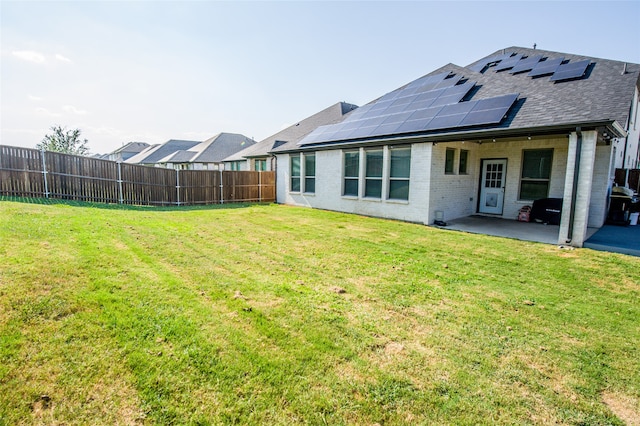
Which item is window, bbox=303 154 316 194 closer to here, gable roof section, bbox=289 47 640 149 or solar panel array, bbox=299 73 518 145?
gable roof section, bbox=289 47 640 149

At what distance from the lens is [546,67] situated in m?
11.0

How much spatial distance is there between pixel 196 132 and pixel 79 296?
5765 centimetres

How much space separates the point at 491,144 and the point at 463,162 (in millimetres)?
1287

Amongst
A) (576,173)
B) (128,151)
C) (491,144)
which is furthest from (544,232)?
(128,151)

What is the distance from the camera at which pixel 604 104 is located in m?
7.49

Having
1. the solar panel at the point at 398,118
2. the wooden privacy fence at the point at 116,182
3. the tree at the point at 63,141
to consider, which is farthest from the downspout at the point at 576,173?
the tree at the point at 63,141

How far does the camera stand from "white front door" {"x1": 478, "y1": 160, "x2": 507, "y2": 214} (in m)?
11.5

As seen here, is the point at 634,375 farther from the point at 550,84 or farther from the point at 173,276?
the point at 550,84

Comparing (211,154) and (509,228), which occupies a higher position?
(211,154)

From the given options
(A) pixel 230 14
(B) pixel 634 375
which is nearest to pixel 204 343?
(B) pixel 634 375

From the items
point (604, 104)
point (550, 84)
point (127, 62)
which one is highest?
point (127, 62)

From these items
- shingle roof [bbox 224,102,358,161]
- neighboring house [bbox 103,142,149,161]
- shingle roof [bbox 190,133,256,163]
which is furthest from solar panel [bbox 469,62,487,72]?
neighboring house [bbox 103,142,149,161]

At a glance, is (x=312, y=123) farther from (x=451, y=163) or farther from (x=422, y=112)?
(x=451, y=163)

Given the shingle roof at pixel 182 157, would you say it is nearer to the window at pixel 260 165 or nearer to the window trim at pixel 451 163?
the window at pixel 260 165
